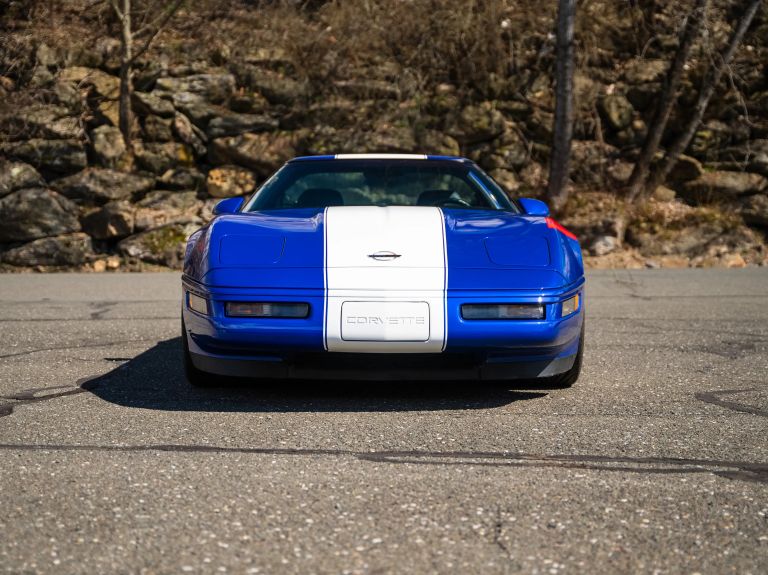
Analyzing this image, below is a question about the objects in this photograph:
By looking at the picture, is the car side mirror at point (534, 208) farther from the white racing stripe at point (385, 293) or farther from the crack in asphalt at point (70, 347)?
the crack in asphalt at point (70, 347)

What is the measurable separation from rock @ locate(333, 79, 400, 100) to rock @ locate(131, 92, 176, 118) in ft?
8.60

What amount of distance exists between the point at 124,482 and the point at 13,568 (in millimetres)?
785

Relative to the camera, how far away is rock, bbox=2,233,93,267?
13492 millimetres

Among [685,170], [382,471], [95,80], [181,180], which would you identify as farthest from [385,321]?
[95,80]

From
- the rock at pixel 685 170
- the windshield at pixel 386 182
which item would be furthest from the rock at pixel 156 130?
the windshield at pixel 386 182

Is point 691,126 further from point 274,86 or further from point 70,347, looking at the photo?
point 70,347

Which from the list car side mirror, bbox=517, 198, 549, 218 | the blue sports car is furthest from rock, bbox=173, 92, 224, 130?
the blue sports car

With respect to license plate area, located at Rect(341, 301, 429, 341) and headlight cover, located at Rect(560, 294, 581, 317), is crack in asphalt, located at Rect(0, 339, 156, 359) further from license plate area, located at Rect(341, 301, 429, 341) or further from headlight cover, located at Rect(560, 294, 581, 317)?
headlight cover, located at Rect(560, 294, 581, 317)

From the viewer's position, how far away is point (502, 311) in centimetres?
464

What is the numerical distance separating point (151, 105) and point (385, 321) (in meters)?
11.6

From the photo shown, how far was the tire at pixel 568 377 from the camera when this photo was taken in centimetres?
520

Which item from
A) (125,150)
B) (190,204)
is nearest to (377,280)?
(190,204)

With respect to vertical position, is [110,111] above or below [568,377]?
below

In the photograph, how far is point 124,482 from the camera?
3.47 metres
